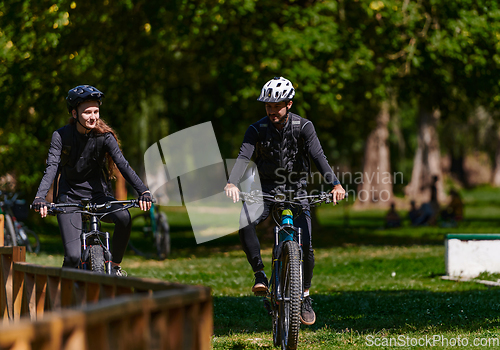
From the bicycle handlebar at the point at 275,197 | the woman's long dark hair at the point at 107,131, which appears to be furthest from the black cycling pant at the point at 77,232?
the bicycle handlebar at the point at 275,197

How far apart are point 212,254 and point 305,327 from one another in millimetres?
9460

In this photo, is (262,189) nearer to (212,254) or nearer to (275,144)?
(275,144)

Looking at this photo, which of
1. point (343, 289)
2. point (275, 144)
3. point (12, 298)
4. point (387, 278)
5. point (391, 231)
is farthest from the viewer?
point (391, 231)

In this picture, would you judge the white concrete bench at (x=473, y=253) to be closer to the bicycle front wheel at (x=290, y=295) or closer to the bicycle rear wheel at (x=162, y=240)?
the bicycle front wheel at (x=290, y=295)

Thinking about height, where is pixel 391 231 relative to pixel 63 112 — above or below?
below

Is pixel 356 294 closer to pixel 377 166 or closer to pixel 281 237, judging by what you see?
pixel 281 237

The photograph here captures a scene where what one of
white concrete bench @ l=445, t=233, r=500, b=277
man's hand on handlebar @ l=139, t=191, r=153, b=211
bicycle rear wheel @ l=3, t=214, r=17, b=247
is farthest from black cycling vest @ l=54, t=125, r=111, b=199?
bicycle rear wheel @ l=3, t=214, r=17, b=247

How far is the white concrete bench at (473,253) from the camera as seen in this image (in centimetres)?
965

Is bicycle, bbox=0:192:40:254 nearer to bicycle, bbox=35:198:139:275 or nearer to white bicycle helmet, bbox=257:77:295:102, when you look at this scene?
bicycle, bbox=35:198:139:275

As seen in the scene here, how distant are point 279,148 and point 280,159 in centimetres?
9

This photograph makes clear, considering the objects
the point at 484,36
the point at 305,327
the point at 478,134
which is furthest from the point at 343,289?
the point at 478,134

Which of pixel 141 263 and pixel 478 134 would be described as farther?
pixel 478 134

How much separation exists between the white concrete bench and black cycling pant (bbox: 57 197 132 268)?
562 cm

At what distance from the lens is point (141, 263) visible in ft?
45.1
